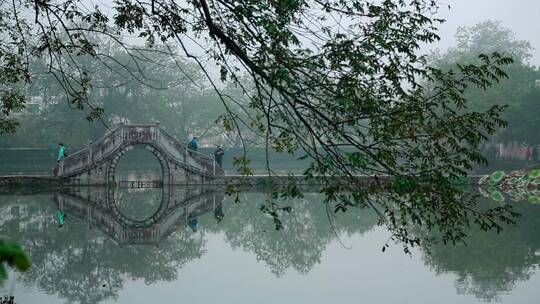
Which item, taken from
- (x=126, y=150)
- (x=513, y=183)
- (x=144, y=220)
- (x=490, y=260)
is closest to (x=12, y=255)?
(x=490, y=260)

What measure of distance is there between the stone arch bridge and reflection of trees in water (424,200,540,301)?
39.5ft

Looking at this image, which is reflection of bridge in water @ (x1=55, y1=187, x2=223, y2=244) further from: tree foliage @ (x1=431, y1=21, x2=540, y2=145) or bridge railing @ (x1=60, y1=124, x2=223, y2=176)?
tree foliage @ (x1=431, y1=21, x2=540, y2=145)

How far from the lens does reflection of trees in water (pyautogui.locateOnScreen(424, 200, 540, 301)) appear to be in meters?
10.0

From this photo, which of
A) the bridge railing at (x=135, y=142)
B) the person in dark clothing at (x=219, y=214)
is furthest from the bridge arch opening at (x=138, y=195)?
the person in dark clothing at (x=219, y=214)

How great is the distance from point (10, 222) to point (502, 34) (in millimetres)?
55085

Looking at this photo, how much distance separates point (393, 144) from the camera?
590 cm

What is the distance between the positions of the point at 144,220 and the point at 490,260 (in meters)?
8.25

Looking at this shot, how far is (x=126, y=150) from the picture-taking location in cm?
2519

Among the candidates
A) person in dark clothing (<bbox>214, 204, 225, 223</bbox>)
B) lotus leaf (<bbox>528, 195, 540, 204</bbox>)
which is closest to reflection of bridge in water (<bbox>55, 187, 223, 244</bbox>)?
person in dark clothing (<bbox>214, 204, 225, 223</bbox>)

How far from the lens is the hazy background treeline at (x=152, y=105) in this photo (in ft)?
116

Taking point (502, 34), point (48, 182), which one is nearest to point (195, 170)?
point (48, 182)

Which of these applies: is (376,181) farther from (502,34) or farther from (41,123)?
(502,34)

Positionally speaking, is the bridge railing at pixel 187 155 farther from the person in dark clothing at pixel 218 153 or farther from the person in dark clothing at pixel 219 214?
the person in dark clothing at pixel 219 214

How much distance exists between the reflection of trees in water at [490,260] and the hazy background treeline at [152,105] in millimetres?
19721
